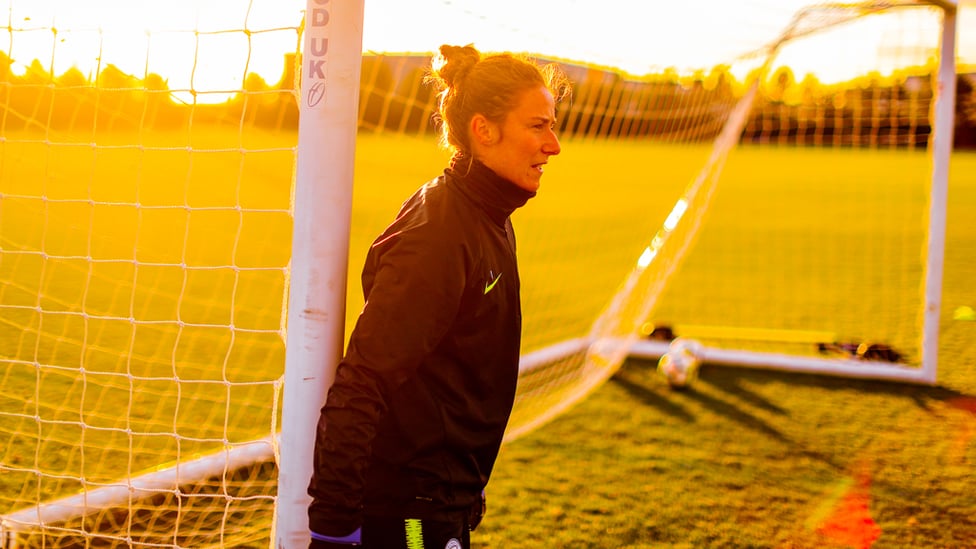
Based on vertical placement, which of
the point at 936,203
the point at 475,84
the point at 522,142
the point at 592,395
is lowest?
the point at 592,395

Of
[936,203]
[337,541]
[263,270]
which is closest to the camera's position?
[337,541]

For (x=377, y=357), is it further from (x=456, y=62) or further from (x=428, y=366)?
(x=456, y=62)

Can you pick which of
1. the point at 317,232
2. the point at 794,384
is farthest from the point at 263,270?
the point at 794,384

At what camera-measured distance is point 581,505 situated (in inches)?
149

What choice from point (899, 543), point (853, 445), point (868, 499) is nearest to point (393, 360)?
point (899, 543)

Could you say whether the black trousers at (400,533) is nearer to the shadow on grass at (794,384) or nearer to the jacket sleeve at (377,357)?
the jacket sleeve at (377,357)

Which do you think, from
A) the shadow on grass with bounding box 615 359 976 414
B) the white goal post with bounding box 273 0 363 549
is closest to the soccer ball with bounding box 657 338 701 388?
the shadow on grass with bounding box 615 359 976 414

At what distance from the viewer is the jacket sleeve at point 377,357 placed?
5.14 ft

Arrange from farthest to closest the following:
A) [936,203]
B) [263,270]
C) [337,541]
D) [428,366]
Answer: [936,203], [263,270], [428,366], [337,541]

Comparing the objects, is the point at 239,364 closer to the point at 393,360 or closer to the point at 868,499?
the point at 868,499

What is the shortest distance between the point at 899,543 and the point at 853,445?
1.25 meters

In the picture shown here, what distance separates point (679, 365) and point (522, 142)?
419 cm

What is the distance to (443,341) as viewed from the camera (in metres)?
1.76

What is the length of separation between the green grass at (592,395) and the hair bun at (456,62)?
1.81 ft
